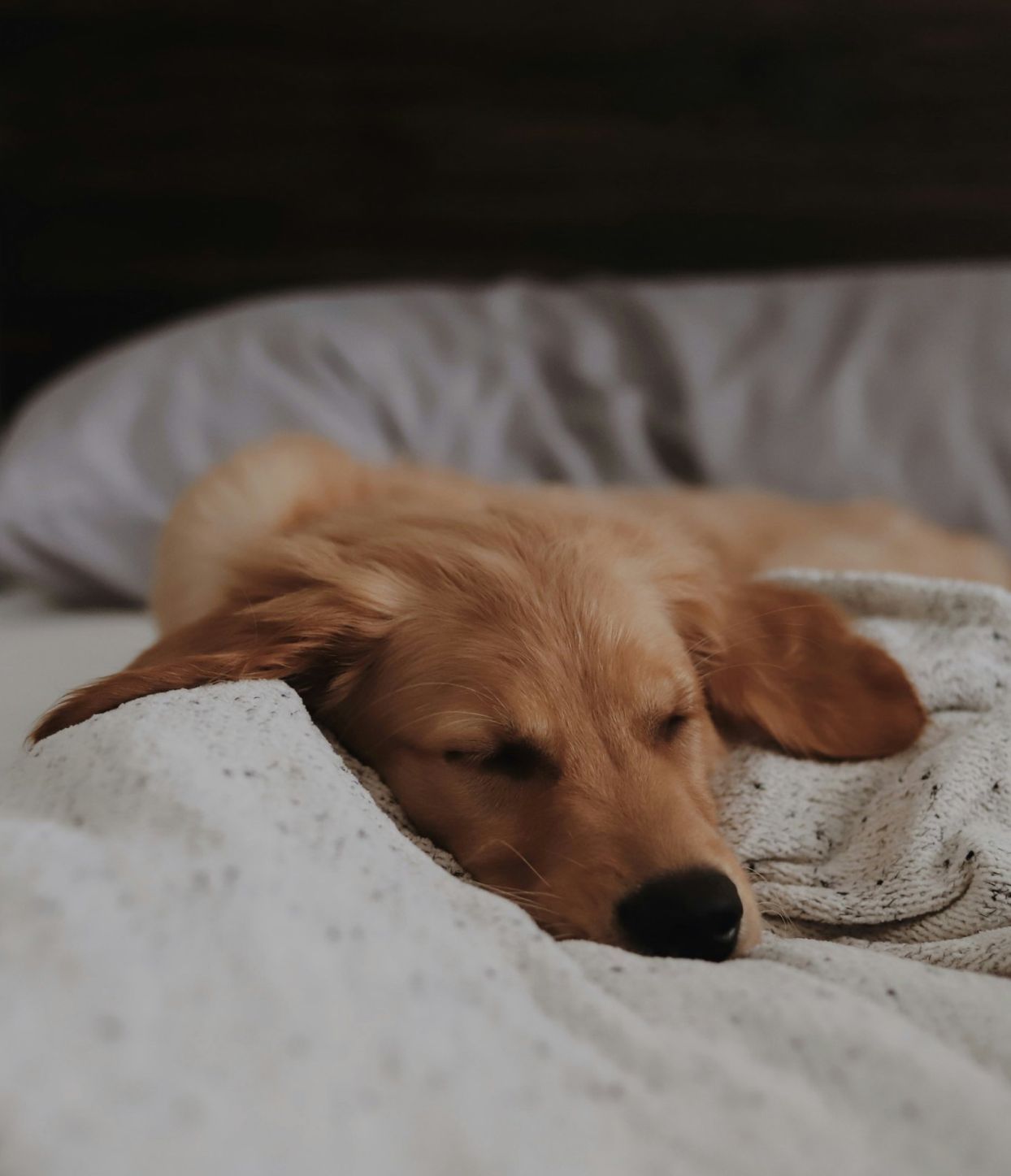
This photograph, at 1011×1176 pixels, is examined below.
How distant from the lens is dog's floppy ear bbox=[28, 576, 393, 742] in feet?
4.46

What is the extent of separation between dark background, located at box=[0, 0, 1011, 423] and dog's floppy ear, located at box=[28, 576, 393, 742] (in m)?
2.76

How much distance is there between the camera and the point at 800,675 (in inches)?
64.8

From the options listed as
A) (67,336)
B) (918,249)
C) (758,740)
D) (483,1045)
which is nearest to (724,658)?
(758,740)

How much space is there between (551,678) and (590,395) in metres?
1.85

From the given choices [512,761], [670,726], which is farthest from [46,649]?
[670,726]

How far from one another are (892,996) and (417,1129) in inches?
18.2

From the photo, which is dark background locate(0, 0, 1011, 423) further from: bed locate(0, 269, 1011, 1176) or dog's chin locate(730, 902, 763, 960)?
dog's chin locate(730, 902, 763, 960)

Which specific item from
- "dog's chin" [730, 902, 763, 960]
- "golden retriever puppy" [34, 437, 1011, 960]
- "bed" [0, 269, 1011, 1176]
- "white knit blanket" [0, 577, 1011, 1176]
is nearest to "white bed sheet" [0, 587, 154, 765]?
"bed" [0, 269, 1011, 1176]

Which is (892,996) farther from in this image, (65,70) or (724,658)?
(65,70)

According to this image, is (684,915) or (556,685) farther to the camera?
(556,685)

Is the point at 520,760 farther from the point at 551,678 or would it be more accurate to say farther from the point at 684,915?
the point at 684,915

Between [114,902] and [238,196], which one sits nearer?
[114,902]

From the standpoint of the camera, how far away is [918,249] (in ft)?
12.8

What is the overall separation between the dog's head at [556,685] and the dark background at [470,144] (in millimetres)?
2534
